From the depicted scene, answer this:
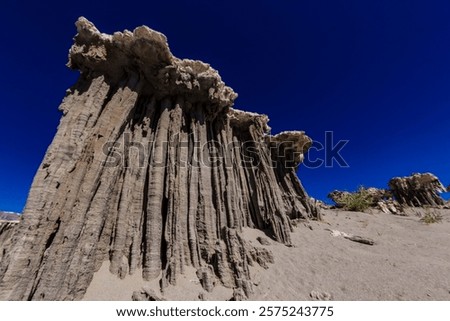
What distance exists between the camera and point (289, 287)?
1014cm

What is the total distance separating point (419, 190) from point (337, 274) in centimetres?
4381

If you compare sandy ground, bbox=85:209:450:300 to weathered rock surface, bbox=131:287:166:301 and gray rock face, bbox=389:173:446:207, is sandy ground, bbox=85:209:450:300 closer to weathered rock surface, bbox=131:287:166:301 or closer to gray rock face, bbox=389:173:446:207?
weathered rock surface, bbox=131:287:166:301

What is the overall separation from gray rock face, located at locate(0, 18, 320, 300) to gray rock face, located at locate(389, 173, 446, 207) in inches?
1568

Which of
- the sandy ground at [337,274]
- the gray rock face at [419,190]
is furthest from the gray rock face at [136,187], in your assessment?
the gray rock face at [419,190]

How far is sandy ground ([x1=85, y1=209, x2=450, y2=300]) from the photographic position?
9.16 meters

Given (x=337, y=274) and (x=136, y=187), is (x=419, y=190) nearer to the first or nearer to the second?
(x=337, y=274)

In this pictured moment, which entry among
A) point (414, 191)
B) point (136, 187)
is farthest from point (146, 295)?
point (414, 191)

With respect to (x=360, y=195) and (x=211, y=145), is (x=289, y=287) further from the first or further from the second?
(x=360, y=195)

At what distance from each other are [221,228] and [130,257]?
5393 mm

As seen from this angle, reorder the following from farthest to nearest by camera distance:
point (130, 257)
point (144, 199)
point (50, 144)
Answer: point (144, 199) → point (130, 257) → point (50, 144)

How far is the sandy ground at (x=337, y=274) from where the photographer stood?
9.16 m

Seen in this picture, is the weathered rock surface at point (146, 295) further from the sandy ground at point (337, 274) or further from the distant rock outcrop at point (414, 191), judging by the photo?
the distant rock outcrop at point (414, 191)

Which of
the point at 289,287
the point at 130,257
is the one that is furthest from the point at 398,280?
the point at 130,257

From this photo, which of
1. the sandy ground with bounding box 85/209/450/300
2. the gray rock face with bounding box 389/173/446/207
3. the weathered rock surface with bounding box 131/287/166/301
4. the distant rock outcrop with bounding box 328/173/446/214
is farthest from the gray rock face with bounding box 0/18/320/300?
the gray rock face with bounding box 389/173/446/207
